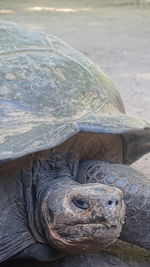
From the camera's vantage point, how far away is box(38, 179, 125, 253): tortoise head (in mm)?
2143

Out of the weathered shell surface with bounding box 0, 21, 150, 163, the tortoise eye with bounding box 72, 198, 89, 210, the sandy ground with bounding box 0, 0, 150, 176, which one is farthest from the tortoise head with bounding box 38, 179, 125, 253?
the sandy ground with bounding box 0, 0, 150, 176

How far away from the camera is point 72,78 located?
2.89 m

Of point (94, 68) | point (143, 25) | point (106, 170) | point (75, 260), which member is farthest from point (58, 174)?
point (143, 25)

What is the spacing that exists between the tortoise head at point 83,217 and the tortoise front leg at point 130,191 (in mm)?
268

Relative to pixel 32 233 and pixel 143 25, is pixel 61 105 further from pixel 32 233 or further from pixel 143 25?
pixel 143 25

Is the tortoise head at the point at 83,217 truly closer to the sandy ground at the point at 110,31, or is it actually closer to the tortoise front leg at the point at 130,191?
the tortoise front leg at the point at 130,191

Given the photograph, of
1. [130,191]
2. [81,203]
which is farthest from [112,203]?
[130,191]

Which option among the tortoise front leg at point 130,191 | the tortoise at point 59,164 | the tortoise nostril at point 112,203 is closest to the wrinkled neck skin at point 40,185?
the tortoise at point 59,164

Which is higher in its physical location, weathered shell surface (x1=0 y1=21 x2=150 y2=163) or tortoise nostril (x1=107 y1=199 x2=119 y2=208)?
weathered shell surface (x1=0 y1=21 x2=150 y2=163)

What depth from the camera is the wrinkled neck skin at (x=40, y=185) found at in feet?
7.94

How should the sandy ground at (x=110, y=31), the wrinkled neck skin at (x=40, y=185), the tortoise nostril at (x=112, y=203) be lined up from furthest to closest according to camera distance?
the sandy ground at (x=110, y=31) < the wrinkled neck skin at (x=40, y=185) < the tortoise nostril at (x=112, y=203)

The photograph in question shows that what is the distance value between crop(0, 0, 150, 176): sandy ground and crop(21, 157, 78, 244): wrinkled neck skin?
138cm

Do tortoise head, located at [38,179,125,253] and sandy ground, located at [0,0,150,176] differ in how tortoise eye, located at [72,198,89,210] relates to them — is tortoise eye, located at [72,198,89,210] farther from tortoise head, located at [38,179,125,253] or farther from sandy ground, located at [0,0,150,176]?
sandy ground, located at [0,0,150,176]

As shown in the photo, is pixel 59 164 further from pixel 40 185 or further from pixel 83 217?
pixel 83 217
